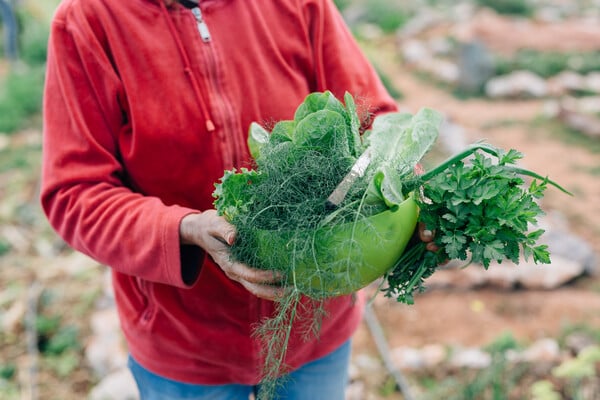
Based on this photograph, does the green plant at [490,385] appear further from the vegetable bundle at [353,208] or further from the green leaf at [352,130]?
the green leaf at [352,130]

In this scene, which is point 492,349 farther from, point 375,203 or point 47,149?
point 47,149

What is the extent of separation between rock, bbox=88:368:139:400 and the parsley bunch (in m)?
2.38

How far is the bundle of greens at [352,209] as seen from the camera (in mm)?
1231

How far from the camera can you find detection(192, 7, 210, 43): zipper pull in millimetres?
1537

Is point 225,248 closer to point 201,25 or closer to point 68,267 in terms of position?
point 201,25

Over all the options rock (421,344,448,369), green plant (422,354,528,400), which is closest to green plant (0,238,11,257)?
rock (421,344,448,369)

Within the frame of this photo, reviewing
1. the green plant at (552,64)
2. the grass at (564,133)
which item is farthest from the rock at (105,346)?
the green plant at (552,64)

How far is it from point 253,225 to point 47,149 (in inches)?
24.0

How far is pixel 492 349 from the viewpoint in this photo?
3.23 meters

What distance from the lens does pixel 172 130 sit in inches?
59.4

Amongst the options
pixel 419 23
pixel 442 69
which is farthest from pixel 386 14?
pixel 442 69

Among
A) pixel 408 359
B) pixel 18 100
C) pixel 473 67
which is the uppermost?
pixel 408 359

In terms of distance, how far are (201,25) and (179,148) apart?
1.07ft

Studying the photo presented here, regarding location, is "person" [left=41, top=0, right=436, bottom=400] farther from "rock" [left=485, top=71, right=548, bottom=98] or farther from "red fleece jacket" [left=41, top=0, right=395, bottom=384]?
"rock" [left=485, top=71, right=548, bottom=98]
